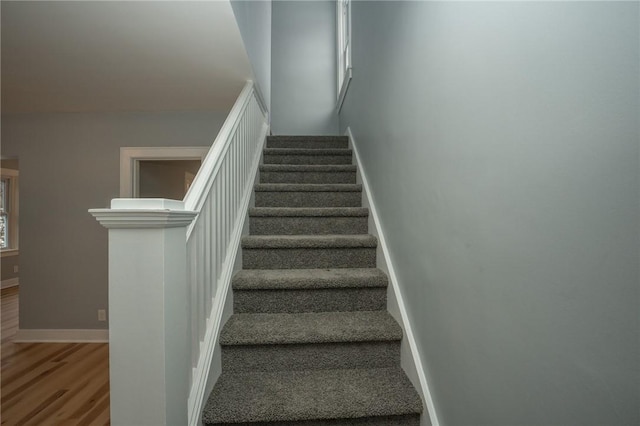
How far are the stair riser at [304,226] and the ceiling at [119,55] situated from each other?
1051mm

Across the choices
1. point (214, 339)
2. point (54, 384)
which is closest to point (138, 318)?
point (214, 339)

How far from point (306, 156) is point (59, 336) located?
9.29 feet

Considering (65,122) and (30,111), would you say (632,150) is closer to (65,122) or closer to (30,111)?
(65,122)

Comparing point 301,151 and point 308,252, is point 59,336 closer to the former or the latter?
point 308,252

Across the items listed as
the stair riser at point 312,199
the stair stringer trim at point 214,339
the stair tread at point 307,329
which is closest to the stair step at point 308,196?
the stair riser at point 312,199

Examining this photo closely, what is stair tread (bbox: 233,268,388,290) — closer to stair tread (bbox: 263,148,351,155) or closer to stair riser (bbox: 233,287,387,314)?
stair riser (bbox: 233,287,387,314)

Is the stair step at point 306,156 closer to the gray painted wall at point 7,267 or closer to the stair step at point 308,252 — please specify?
the stair step at point 308,252

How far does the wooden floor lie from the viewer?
1.83 meters

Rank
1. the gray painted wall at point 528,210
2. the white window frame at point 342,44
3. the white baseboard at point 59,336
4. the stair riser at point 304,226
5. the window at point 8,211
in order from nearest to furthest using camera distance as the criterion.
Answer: the gray painted wall at point 528,210 → the stair riser at point 304,226 → the white baseboard at point 59,336 → the white window frame at point 342,44 → the window at point 8,211

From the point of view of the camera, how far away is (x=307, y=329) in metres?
1.37

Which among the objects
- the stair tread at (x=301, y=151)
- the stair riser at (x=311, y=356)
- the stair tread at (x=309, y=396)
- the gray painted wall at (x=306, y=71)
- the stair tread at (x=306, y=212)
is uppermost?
the gray painted wall at (x=306, y=71)

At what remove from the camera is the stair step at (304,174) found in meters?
2.58

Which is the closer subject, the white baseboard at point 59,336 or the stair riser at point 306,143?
the white baseboard at point 59,336

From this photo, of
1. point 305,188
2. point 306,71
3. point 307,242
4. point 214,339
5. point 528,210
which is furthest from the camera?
point 306,71
